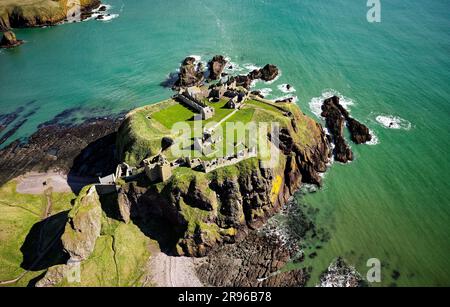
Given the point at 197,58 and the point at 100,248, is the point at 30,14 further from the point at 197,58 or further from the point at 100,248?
the point at 100,248

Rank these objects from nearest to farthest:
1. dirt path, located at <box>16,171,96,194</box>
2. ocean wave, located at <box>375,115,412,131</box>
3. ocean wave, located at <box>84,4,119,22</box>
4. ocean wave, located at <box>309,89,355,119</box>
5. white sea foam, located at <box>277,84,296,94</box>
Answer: dirt path, located at <box>16,171,96,194</box> → ocean wave, located at <box>375,115,412,131</box> → ocean wave, located at <box>309,89,355,119</box> → white sea foam, located at <box>277,84,296,94</box> → ocean wave, located at <box>84,4,119,22</box>

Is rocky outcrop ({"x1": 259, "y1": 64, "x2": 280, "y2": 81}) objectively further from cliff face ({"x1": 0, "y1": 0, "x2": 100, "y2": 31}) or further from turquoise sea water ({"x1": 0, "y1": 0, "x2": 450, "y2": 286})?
cliff face ({"x1": 0, "y1": 0, "x2": 100, "y2": 31})

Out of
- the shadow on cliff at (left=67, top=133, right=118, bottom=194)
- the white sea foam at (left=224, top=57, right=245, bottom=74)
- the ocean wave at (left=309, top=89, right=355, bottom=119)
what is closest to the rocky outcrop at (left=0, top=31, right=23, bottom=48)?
the shadow on cliff at (left=67, top=133, right=118, bottom=194)

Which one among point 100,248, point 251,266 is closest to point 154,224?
point 100,248

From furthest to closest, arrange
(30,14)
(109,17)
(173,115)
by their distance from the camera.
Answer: (109,17)
(30,14)
(173,115)

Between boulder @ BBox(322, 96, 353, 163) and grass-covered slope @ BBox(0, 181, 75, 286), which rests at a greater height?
boulder @ BBox(322, 96, 353, 163)

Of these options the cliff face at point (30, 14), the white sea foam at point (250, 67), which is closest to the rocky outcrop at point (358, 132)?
the white sea foam at point (250, 67)

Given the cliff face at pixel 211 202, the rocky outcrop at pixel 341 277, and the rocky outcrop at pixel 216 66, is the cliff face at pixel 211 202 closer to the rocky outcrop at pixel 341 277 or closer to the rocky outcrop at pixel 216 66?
the rocky outcrop at pixel 341 277
